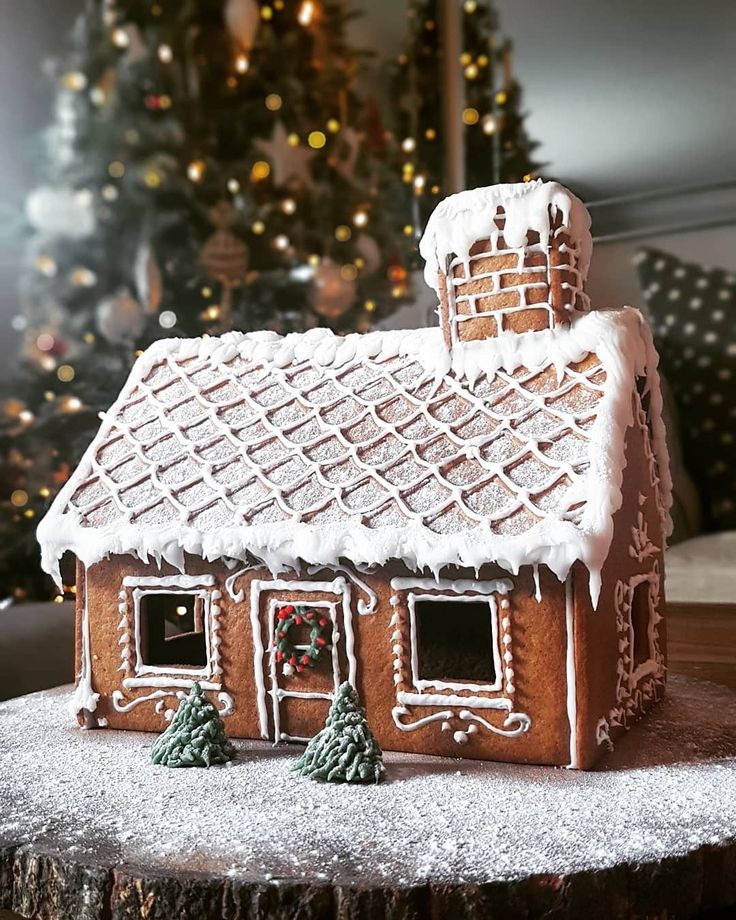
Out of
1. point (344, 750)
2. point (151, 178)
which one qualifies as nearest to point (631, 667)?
point (344, 750)

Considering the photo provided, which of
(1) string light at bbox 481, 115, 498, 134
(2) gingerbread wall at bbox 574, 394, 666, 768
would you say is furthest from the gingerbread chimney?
(1) string light at bbox 481, 115, 498, 134

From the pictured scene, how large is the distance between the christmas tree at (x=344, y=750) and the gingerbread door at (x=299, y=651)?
0.15 metres

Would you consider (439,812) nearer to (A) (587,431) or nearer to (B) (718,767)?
(B) (718,767)

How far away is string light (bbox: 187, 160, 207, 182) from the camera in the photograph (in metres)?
4.68

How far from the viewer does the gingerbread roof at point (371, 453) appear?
213 cm

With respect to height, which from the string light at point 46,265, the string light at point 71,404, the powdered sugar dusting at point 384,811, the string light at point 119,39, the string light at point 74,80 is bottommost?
the powdered sugar dusting at point 384,811

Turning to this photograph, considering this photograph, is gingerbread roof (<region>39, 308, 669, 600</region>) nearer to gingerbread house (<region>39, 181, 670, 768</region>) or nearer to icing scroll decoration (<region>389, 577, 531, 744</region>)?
gingerbread house (<region>39, 181, 670, 768</region>)

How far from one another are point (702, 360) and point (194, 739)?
309 cm

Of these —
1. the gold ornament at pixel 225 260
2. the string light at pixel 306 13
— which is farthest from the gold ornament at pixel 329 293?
the string light at pixel 306 13

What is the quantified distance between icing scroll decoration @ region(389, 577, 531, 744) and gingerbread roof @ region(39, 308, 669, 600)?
0.12 meters

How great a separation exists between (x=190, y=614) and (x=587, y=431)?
2.58 meters

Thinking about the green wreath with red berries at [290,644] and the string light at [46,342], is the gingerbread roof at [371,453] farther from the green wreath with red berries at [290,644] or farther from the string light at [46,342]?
the string light at [46,342]

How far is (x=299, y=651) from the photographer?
2.35 meters

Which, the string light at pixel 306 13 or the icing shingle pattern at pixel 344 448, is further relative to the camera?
the string light at pixel 306 13
